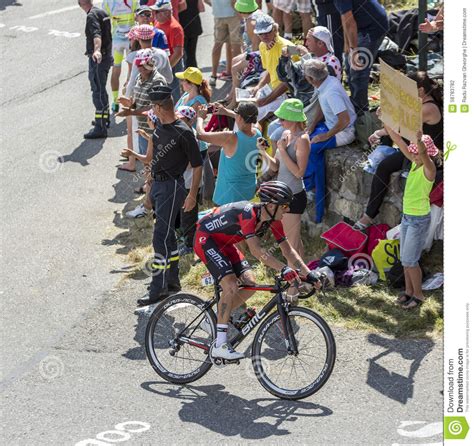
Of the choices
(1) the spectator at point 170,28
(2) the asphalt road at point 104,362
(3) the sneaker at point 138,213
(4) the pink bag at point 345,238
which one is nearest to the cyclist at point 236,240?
(2) the asphalt road at point 104,362

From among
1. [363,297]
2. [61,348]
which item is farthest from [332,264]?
[61,348]

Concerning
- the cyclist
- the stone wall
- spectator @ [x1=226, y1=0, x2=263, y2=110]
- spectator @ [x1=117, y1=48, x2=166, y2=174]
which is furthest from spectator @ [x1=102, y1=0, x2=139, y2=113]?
the cyclist

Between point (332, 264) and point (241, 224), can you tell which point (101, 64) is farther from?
point (241, 224)

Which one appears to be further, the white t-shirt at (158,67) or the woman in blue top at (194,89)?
the white t-shirt at (158,67)

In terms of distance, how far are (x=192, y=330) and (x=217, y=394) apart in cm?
64

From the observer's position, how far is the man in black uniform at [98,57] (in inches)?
565

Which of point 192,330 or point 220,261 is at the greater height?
point 220,261

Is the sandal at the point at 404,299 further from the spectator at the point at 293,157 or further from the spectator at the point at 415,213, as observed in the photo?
the spectator at the point at 293,157

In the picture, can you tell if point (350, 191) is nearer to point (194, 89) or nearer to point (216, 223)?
point (194, 89)

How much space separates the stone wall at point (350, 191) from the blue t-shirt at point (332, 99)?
1.29 feet

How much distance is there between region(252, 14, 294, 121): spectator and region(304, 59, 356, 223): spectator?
2.92ft

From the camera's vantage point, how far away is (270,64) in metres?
11.7

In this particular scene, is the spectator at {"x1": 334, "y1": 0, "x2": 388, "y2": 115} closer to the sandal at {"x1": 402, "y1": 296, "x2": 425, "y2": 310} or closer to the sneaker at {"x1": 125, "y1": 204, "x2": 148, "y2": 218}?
the sandal at {"x1": 402, "y1": 296, "x2": 425, "y2": 310}

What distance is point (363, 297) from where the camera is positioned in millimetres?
9781
